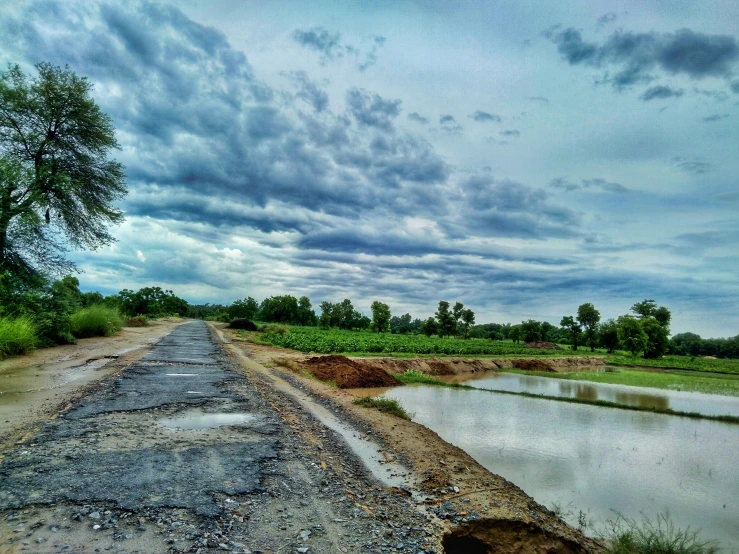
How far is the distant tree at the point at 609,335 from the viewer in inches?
3076

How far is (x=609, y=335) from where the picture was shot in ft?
258

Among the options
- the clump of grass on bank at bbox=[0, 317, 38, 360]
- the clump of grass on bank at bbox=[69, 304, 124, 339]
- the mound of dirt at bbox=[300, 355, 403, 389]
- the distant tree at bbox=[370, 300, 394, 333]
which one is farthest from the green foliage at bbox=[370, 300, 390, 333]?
the clump of grass on bank at bbox=[0, 317, 38, 360]

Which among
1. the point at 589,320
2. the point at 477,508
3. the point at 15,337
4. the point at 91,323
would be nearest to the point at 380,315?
the point at 589,320

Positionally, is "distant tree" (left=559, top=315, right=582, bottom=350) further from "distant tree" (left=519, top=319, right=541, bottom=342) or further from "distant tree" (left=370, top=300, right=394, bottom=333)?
"distant tree" (left=370, top=300, right=394, bottom=333)

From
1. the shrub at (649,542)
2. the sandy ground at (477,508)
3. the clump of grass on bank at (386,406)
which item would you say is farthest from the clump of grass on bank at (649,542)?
the clump of grass on bank at (386,406)

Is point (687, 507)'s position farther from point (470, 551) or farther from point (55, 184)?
point (55, 184)

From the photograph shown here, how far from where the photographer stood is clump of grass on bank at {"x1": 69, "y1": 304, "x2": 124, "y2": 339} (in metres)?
24.6

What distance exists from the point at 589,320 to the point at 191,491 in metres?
86.6

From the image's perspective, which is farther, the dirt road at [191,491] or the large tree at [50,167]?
the large tree at [50,167]

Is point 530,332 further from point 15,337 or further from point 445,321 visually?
point 15,337

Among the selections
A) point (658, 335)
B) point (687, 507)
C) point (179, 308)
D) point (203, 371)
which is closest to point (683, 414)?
point (687, 507)

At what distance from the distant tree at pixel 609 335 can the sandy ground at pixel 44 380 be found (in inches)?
3288

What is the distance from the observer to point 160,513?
12.8 ft

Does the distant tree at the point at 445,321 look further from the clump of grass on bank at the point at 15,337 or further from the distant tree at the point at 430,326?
the clump of grass on bank at the point at 15,337
